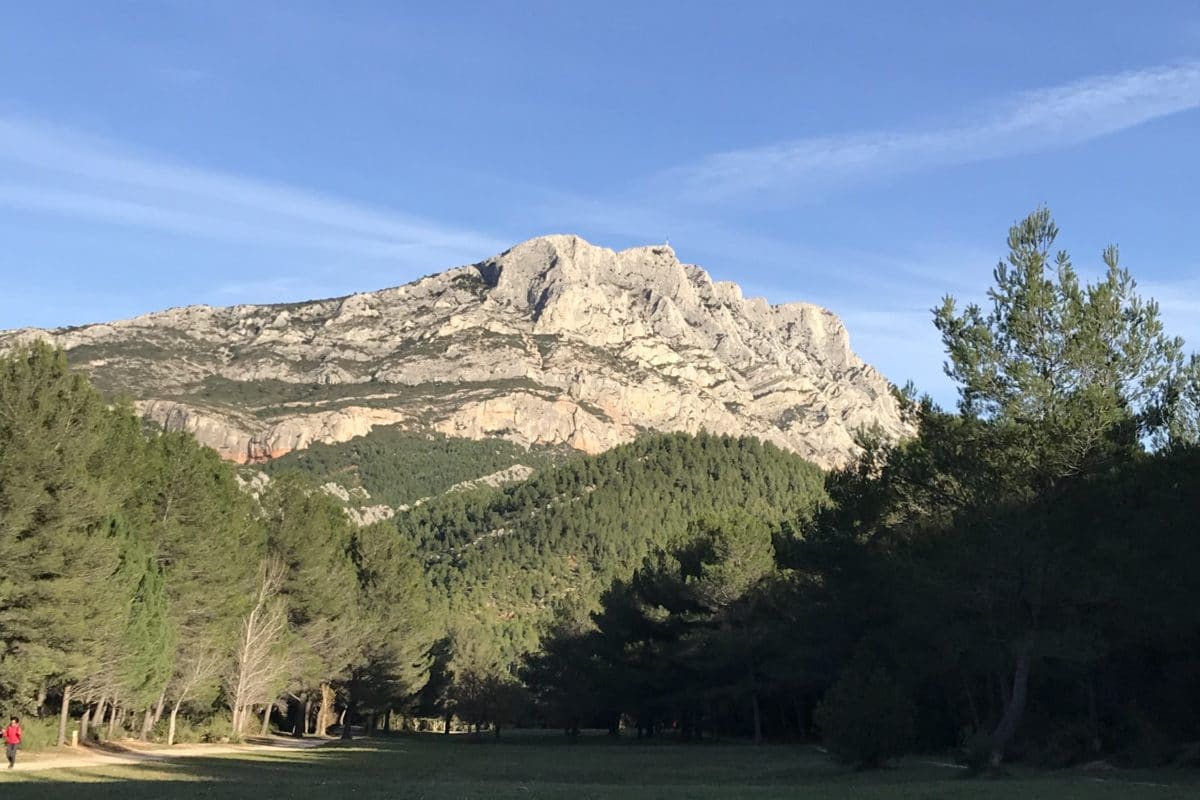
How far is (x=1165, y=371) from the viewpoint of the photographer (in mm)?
29750

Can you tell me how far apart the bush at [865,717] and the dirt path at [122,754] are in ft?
70.1

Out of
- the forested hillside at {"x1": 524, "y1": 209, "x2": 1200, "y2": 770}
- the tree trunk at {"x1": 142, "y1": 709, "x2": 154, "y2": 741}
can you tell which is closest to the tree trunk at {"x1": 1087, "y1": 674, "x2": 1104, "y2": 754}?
the forested hillside at {"x1": 524, "y1": 209, "x2": 1200, "y2": 770}

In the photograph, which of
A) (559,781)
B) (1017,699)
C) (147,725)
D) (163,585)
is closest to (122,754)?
(163,585)

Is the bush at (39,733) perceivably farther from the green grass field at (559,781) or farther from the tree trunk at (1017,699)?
the tree trunk at (1017,699)

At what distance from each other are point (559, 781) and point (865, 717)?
894 centimetres

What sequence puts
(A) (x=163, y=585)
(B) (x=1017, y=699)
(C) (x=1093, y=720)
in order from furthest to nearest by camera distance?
1. (A) (x=163, y=585)
2. (C) (x=1093, y=720)
3. (B) (x=1017, y=699)

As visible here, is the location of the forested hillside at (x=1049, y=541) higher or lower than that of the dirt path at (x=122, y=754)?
higher

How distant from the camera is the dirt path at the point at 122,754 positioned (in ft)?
99.7

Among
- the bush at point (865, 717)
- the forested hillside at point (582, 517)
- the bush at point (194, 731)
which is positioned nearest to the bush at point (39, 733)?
the bush at point (194, 731)

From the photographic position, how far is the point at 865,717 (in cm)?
2873

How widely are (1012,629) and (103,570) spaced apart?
92.3 feet

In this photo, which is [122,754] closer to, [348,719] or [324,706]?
[324,706]

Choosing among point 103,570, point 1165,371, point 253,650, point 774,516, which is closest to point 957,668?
point 1165,371

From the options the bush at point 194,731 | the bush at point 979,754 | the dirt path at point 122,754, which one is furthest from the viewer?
the bush at point 194,731
